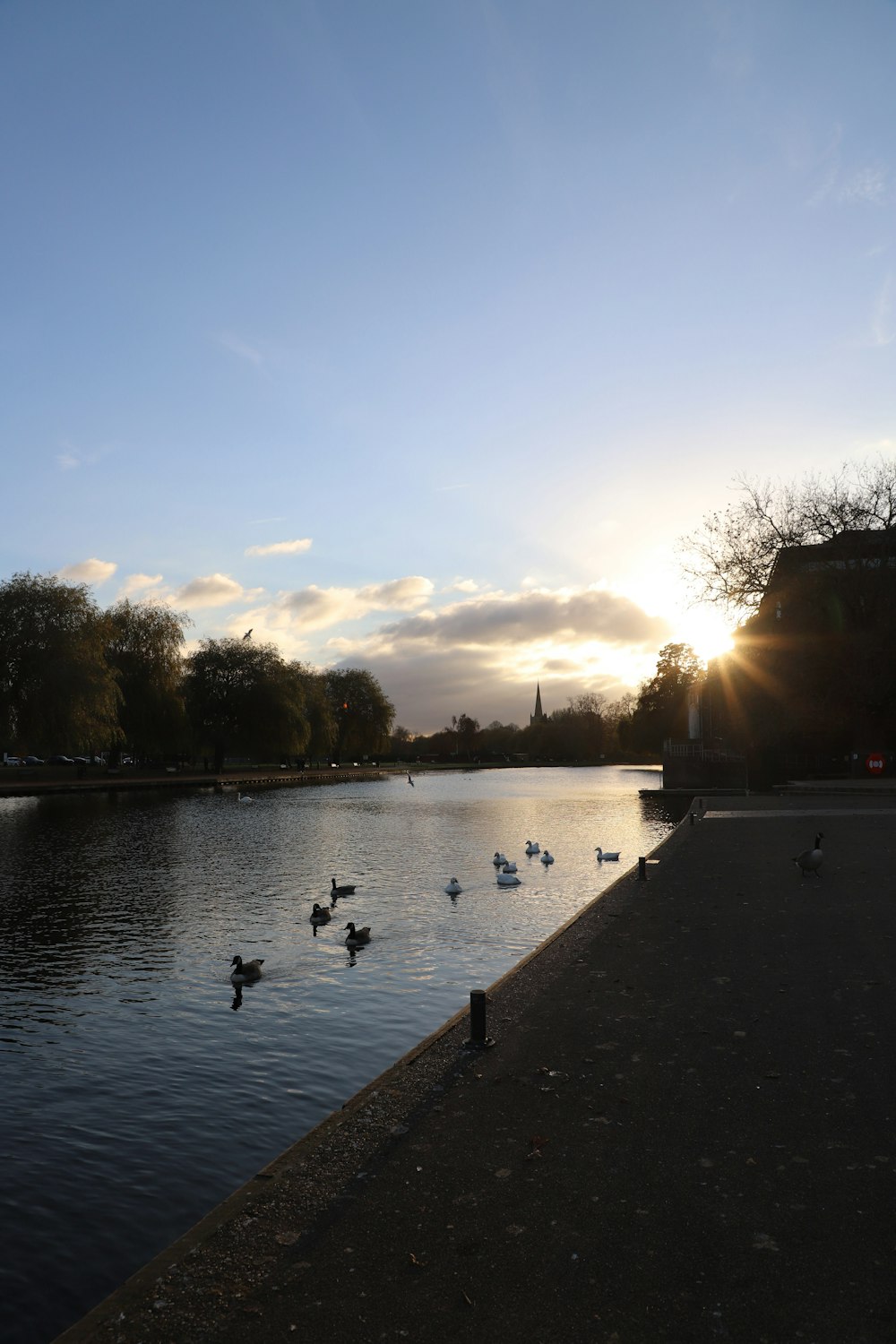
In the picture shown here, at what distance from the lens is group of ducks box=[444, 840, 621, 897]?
22275 mm

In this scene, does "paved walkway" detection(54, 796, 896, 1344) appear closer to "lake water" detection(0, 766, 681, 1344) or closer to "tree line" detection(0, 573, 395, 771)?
"lake water" detection(0, 766, 681, 1344)

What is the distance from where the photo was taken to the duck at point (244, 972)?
44.8 ft

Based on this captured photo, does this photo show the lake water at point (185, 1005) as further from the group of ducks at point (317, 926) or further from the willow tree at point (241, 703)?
the willow tree at point (241, 703)

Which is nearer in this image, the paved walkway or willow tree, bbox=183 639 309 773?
the paved walkway

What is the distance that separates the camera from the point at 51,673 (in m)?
53.0

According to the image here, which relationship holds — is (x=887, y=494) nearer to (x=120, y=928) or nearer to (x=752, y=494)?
(x=752, y=494)

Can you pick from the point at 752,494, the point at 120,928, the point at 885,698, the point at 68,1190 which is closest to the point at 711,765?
the point at 885,698

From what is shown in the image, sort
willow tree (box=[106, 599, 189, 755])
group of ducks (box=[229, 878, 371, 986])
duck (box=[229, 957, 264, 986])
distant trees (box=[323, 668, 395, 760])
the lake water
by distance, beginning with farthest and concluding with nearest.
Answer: distant trees (box=[323, 668, 395, 760])
willow tree (box=[106, 599, 189, 755])
group of ducks (box=[229, 878, 371, 986])
duck (box=[229, 957, 264, 986])
the lake water

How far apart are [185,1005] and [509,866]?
14.1m

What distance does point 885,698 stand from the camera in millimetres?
53312

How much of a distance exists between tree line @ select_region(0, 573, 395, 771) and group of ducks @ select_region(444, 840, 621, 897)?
33404mm

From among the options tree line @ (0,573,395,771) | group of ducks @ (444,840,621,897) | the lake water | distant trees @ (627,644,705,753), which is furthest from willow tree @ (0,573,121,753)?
distant trees @ (627,644,705,753)

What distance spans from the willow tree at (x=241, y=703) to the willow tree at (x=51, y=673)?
25659 millimetres

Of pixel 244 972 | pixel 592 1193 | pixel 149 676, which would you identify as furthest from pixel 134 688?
pixel 592 1193
